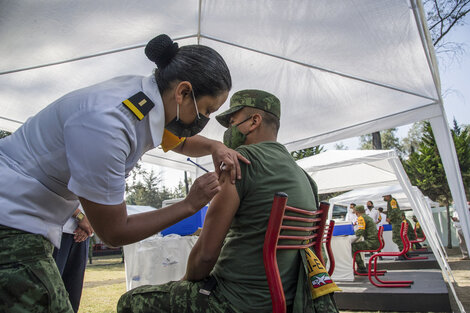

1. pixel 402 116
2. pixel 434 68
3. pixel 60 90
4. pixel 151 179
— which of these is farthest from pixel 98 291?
pixel 151 179

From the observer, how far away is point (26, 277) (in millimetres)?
860

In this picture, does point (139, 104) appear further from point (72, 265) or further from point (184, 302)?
point (72, 265)

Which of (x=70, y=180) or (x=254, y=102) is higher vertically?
(x=254, y=102)

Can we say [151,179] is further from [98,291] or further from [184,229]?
[184,229]

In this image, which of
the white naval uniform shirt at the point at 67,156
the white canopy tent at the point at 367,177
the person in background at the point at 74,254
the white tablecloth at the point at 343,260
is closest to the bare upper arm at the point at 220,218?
the white naval uniform shirt at the point at 67,156

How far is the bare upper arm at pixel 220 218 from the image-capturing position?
1.39 m

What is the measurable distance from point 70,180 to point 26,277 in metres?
0.25

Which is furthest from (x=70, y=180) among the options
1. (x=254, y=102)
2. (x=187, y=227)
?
(x=187, y=227)

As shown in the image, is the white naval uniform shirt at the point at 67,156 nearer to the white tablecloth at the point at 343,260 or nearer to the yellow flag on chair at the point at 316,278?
the yellow flag on chair at the point at 316,278

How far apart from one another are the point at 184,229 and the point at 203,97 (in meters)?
2.39

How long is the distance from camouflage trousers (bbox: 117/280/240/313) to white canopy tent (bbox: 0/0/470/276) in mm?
2491

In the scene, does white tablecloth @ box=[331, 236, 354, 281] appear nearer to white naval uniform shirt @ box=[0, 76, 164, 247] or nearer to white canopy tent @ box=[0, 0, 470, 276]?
white canopy tent @ box=[0, 0, 470, 276]

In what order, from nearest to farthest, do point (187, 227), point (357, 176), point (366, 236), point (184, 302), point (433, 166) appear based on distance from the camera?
point (184, 302) < point (187, 227) < point (366, 236) < point (357, 176) < point (433, 166)

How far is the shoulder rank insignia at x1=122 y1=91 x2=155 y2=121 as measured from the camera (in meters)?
0.96
